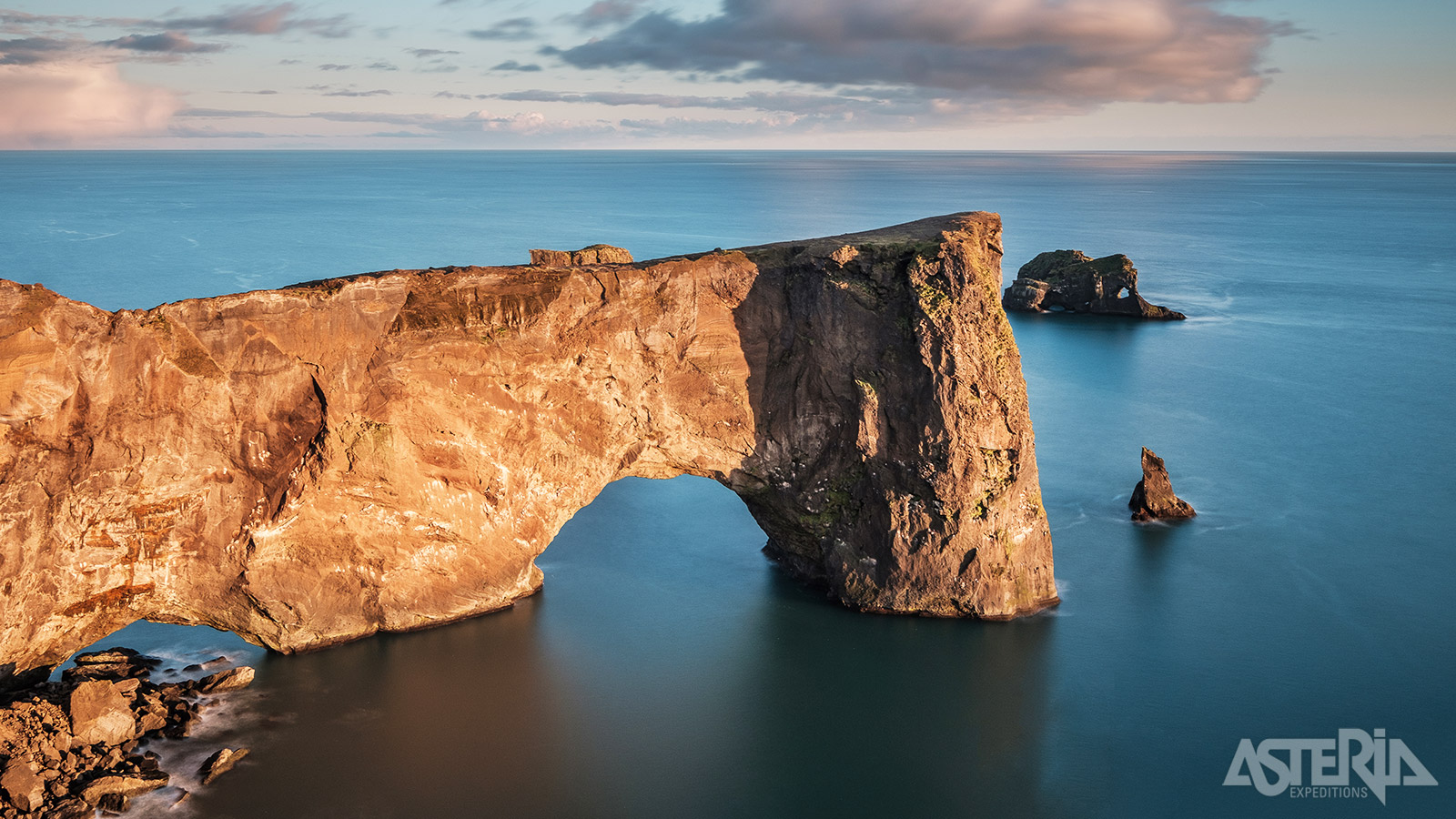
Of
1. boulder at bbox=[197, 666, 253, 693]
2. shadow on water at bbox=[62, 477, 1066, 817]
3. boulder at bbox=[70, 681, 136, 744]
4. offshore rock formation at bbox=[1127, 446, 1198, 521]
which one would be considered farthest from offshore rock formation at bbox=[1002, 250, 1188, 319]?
boulder at bbox=[70, 681, 136, 744]

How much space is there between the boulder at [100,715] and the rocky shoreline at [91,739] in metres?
0.02

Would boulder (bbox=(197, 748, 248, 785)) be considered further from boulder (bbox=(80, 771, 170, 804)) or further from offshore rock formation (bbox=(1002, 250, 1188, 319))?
offshore rock formation (bbox=(1002, 250, 1188, 319))

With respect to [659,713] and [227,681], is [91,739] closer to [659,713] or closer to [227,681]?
[227,681]

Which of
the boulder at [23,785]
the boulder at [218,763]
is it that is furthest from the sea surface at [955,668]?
the boulder at [23,785]

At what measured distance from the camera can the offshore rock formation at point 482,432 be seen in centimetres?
2622

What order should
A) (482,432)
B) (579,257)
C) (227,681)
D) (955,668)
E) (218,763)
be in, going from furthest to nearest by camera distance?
(579,257) < (482,432) < (955,668) < (227,681) < (218,763)

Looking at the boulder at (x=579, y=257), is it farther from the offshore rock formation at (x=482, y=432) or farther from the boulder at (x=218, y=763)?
the boulder at (x=218, y=763)

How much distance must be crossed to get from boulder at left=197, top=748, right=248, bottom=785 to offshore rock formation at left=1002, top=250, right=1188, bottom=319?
8217cm

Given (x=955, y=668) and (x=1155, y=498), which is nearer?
(x=955, y=668)

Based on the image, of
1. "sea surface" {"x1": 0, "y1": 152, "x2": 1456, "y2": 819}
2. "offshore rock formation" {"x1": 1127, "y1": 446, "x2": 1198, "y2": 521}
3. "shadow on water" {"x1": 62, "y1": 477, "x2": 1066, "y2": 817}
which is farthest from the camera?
"offshore rock formation" {"x1": 1127, "y1": 446, "x2": 1198, "y2": 521}

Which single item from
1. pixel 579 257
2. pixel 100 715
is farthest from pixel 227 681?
pixel 579 257

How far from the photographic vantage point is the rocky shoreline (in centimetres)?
2273

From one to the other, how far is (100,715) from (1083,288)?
84.9 meters

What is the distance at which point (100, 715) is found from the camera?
24.8 metres
